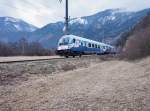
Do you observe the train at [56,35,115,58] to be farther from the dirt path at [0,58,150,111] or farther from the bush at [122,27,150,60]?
the dirt path at [0,58,150,111]

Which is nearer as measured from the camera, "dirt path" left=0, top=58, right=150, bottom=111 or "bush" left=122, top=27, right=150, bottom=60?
"dirt path" left=0, top=58, right=150, bottom=111

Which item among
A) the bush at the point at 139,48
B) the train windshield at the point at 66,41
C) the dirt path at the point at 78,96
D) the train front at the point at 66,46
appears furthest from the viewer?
the train windshield at the point at 66,41

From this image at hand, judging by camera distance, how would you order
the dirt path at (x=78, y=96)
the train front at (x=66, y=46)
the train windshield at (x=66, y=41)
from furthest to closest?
the train windshield at (x=66, y=41)
the train front at (x=66, y=46)
the dirt path at (x=78, y=96)

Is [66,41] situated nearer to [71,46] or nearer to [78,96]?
[71,46]

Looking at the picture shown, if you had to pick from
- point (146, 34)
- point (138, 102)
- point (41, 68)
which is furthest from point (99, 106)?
point (146, 34)

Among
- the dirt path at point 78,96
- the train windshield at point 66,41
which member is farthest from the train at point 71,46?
the dirt path at point 78,96

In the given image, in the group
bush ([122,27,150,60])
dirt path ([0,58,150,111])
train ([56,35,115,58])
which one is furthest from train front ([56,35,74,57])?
dirt path ([0,58,150,111])

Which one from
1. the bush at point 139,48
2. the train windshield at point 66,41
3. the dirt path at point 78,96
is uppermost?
the train windshield at point 66,41

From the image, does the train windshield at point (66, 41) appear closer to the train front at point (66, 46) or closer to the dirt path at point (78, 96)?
the train front at point (66, 46)

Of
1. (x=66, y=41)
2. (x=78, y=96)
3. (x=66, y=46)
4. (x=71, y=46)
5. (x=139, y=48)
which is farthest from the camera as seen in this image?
(x=66, y=41)

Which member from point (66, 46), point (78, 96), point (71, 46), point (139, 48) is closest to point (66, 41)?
point (66, 46)

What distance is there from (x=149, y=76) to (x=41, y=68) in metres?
6.02

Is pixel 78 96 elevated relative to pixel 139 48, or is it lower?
lower

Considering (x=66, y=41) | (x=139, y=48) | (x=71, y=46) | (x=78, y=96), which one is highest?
(x=66, y=41)
